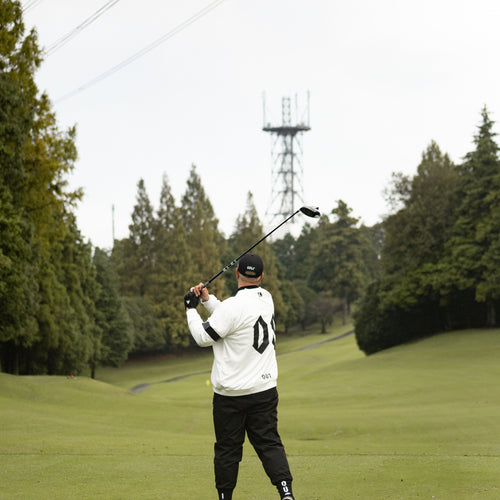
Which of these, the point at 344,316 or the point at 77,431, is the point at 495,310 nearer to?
the point at 77,431

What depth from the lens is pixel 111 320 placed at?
57.2m

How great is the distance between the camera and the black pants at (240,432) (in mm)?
6426

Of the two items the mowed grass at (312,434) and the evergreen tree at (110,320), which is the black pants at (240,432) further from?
the evergreen tree at (110,320)

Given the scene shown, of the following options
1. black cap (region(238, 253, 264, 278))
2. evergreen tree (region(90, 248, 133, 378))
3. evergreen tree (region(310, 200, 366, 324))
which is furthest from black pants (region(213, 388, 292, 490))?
evergreen tree (region(310, 200, 366, 324))

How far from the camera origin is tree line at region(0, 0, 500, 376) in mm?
26344

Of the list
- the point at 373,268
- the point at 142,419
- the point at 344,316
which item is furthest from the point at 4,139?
the point at 373,268

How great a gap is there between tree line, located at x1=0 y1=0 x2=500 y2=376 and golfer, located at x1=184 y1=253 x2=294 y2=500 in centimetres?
1845

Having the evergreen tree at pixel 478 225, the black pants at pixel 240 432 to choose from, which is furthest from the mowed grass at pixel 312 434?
the evergreen tree at pixel 478 225

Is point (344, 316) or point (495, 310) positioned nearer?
point (495, 310)

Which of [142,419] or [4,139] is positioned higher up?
[4,139]

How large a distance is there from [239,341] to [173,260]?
213ft

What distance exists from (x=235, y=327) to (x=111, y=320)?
2059 inches

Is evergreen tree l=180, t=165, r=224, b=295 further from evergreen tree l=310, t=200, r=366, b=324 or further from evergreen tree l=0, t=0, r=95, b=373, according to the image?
evergreen tree l=0, t=0, r=95, b=373

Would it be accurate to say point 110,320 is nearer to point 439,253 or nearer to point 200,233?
point 200,233
